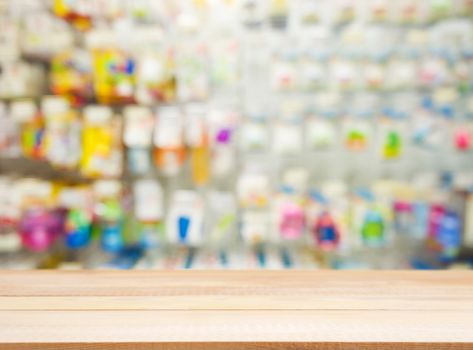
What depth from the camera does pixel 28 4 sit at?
7.30ft

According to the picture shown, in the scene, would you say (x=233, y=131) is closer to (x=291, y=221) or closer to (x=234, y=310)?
(x=291, y=221)

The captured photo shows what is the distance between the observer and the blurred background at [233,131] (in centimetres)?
221

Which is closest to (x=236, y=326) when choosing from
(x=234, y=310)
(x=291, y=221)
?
(x=234, y=310)

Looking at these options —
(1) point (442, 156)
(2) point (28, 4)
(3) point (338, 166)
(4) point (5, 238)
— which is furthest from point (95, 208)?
(1) point (442, 156)

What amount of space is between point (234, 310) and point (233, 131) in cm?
136

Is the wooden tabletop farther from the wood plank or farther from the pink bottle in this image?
the pink bottle

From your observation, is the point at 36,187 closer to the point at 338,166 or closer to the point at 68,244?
the point at 68,244

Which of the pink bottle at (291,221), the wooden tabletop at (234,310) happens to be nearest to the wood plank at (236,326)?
the wooden tabletop at (234,310)

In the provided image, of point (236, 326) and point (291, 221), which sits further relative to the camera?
point (291, 221)

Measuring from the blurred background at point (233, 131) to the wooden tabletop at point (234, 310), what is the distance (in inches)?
38.6

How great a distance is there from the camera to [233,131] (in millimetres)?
2264

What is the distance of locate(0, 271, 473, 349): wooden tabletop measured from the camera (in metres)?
0.86

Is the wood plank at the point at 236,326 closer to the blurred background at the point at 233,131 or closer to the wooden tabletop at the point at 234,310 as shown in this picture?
the wooden tabletop at the point at 234,310

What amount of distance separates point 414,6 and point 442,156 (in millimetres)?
765
